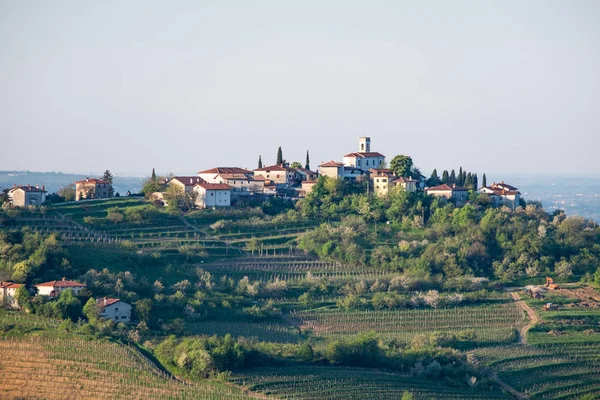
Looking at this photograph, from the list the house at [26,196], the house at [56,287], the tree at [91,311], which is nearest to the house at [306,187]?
the house at [26,196]

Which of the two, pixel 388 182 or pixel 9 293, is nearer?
pixel 9 293

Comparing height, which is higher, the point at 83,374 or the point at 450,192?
the point at 450,192

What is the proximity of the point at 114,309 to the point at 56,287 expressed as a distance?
3521mm

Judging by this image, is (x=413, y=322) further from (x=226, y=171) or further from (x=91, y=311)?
(x=226, y=171)

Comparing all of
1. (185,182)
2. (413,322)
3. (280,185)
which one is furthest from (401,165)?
(413,322)

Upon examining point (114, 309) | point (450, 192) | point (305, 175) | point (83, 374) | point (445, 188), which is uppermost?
point (305, 175)

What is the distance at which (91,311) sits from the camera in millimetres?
54375

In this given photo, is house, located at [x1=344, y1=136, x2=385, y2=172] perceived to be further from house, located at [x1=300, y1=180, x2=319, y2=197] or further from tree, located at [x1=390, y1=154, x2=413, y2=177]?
house, located at [x1=300, y1=180, x2=319, y2=197]

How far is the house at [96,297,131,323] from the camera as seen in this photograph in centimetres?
5516

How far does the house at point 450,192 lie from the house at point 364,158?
740 cm

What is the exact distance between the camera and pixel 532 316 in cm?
6297

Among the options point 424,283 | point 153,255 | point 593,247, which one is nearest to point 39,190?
point 153,255

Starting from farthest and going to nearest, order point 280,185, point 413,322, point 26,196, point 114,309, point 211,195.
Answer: point 280,185 < point 211,195 < point 26,196 < point 413,322 < point 114,309

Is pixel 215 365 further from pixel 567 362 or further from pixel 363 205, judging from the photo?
pixel 363 205
